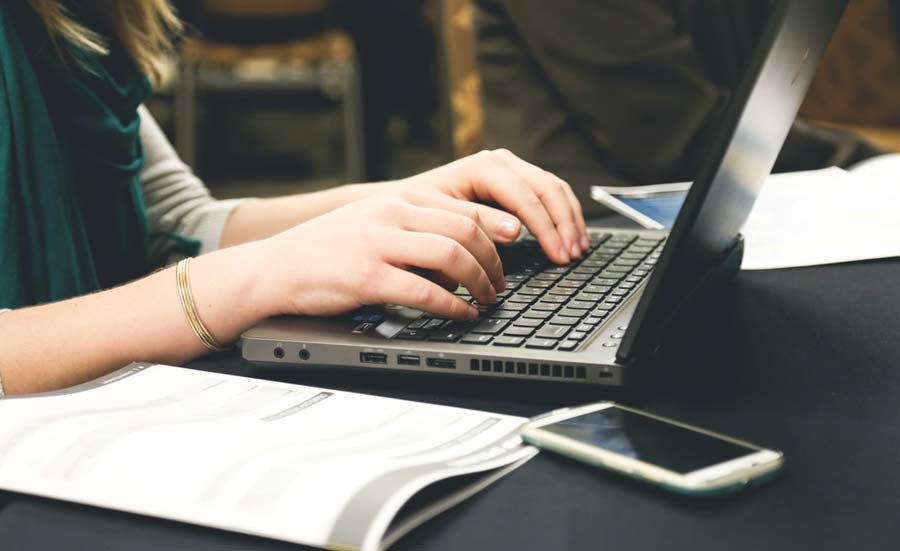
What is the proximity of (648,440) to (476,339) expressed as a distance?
144 mm

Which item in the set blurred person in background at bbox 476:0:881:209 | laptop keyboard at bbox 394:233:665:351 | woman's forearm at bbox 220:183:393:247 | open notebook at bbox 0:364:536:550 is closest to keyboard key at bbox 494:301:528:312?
laptop keyboard at bbox 394:233:665:351

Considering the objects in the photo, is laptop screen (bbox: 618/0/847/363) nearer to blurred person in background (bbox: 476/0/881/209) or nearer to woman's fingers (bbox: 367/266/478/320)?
woman's fingers (bbox: 367/266/478/320)

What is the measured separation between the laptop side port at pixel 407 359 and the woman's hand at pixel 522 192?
21 centimetres

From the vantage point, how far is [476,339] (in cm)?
54

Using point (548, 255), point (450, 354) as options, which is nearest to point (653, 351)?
point (450, 354)

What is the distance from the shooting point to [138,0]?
1003mm

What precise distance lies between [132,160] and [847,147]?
0.92 metres

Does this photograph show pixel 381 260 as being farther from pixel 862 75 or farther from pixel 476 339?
pixel 862 75

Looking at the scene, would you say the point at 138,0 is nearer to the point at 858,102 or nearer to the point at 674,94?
the point at 674,94

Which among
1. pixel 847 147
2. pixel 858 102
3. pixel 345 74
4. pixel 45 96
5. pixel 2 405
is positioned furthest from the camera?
pixel 345 74

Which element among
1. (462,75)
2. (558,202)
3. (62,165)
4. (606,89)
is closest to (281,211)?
(62,165)

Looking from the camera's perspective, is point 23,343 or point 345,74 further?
point 345,74

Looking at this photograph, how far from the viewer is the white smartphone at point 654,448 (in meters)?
0.39

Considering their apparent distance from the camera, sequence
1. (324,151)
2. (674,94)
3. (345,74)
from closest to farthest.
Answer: (674,94) < (345,74) < (324,151)
